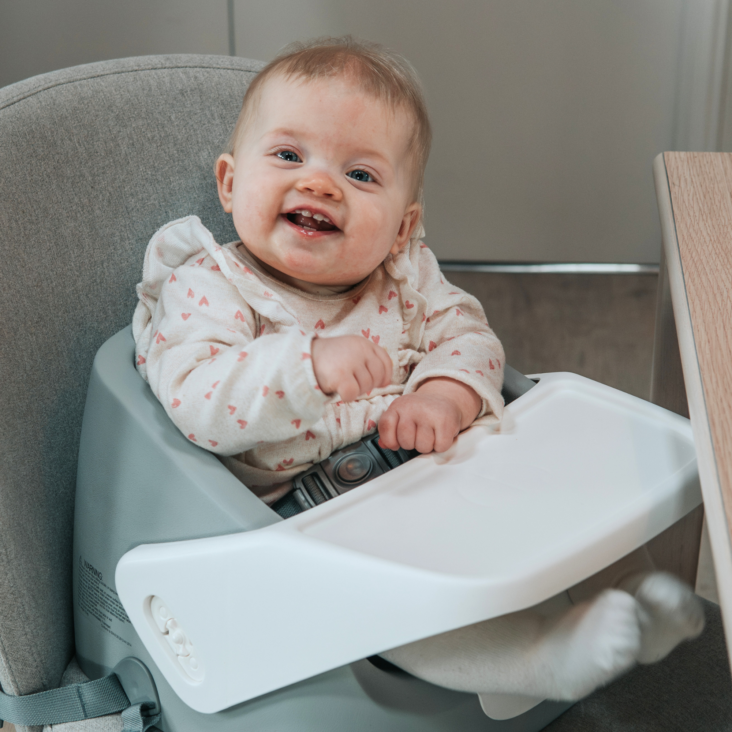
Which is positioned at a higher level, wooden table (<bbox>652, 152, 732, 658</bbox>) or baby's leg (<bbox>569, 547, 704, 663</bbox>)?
wooden table (<bbox>652, 152, 732, 658</bbox>)

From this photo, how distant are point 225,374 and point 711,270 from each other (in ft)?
1.14

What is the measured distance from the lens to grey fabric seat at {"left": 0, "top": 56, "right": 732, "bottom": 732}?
630 mm

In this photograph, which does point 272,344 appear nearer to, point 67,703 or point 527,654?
point 527,654

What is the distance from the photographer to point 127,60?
0.78m

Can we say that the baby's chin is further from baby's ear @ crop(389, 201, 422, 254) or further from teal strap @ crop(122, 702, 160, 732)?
teal strap @ crop(122, 702, 160, 732)

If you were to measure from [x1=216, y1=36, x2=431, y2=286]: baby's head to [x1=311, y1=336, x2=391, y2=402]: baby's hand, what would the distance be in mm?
169

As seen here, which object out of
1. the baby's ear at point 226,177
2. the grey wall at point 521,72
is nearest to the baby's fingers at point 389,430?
the baby's ear at point 226,177

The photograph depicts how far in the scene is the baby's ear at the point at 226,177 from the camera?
2.34 feet

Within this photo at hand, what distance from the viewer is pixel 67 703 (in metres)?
0.64

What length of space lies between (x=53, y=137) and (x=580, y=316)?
1.55m

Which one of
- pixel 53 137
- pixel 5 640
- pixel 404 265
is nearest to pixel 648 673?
pixel 404 265

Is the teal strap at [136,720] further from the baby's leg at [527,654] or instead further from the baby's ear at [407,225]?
the baby's ear at [407,225]

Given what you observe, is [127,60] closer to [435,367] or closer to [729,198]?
[435,367]

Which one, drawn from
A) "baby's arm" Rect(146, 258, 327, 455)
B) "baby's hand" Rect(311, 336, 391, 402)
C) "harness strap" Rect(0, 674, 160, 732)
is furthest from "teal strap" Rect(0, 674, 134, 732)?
"baby's hand" Rect(311, 336, 391, 402)
